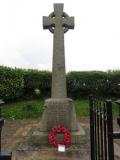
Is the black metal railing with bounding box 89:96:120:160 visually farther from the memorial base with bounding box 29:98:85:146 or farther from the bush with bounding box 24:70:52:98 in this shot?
the bush with bounding box 24:70:52:98

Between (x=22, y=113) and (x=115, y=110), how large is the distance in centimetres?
431

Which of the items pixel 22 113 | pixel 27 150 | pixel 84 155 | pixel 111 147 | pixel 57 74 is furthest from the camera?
pixel 22 113

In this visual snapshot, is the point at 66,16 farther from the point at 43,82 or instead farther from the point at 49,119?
the point at 43,82

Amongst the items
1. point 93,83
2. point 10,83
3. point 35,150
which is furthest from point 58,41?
point 93,83

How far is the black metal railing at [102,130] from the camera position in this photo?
333cm

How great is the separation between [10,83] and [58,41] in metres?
7.97

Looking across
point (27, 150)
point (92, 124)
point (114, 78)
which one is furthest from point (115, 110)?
point (92, 124)

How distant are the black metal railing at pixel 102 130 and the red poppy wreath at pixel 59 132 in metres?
4.15

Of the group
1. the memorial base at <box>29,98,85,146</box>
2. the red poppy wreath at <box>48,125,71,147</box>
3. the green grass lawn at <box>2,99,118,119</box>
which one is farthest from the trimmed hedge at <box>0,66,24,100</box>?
the red poppy wreath at <box>48,125,71,147</box>

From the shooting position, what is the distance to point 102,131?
374cm

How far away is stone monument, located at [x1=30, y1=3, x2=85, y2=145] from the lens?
356 inches

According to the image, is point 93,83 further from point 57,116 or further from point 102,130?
point 102,130

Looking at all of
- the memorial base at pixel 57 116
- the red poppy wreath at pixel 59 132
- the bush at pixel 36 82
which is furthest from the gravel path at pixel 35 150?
the bush at pixel 36 82

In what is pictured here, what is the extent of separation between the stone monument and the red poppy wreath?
204mm
